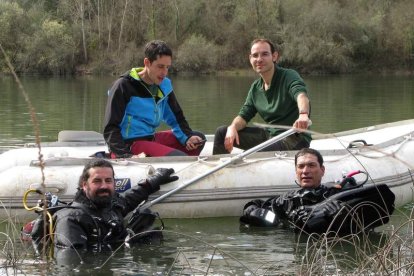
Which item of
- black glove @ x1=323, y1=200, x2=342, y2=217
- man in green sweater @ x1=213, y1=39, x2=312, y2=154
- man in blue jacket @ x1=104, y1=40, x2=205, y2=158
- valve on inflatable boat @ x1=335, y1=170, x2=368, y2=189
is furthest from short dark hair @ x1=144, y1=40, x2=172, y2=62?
black glove @ x1=323, y1=200, x2=342, y2=217

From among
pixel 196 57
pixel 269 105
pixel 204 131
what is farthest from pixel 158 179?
pixel 196 57

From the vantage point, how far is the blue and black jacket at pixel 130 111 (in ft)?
18.9

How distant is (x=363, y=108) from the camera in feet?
54.3

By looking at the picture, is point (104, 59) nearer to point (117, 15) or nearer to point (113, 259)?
point (117, 15)

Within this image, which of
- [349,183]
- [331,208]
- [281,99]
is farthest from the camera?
[281,99]

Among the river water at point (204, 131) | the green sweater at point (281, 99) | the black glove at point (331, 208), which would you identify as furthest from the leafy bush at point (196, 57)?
the black glove at point (331, 208)

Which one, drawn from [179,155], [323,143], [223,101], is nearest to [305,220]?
[179,155]

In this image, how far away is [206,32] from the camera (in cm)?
4334

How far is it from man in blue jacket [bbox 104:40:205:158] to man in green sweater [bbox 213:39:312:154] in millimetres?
350

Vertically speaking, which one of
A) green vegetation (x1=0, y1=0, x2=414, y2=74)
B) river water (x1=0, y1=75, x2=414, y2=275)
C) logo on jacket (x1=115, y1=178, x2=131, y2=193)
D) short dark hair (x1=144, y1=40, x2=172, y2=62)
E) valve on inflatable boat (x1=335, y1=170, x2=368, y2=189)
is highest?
green vegetation (x1=0, y1=0, x2=414, y2=74)

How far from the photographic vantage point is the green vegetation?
3900 centimetres

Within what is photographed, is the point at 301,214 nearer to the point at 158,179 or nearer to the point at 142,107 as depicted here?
the point at 158,179

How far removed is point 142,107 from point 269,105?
0.99 meters

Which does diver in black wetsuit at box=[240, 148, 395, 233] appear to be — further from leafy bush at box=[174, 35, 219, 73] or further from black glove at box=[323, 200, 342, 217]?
leafy bush at box=[174, 35, 219, 73]
